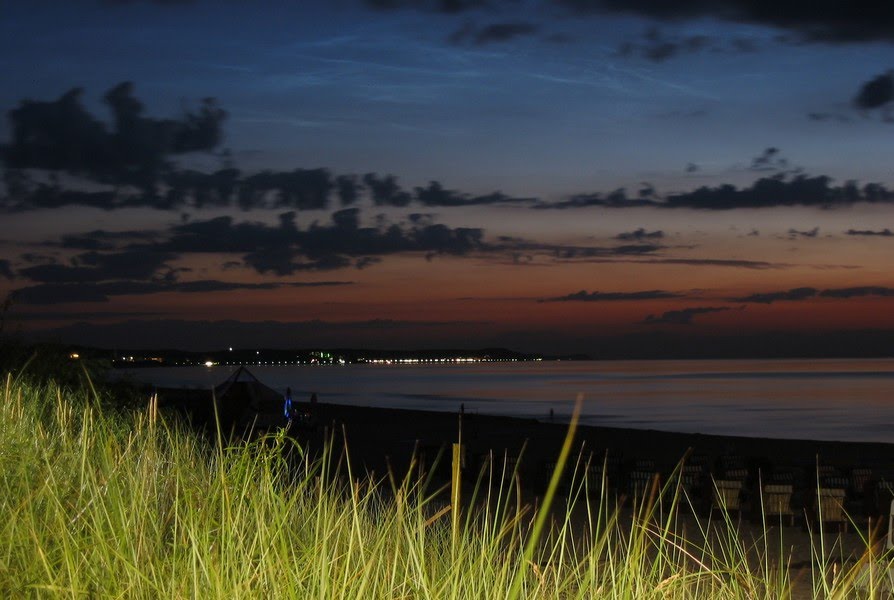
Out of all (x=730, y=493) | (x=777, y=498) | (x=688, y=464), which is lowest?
(x=688, y=464)

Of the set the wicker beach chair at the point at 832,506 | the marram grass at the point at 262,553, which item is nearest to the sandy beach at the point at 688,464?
the wicker beach chair at the point at 832,506

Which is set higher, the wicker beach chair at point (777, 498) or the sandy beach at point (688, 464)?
the wicker beach chair at point (777, 498)

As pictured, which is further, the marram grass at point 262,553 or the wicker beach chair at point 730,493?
the wicker beach chair at point 730,493

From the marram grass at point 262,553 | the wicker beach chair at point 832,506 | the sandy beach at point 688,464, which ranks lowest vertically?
the sandy beach at point 688,464

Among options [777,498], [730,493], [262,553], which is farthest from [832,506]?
[262,553]

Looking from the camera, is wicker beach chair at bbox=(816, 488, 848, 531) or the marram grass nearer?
the marram grass

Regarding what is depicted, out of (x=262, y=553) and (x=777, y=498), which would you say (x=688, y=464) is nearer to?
(x=777, y=498)

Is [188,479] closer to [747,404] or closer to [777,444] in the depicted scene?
[777,444]

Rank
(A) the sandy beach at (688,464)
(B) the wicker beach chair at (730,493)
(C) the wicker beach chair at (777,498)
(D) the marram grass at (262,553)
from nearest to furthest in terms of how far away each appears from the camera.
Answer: (D) the marram grass at (262,553) → (A) the sandy beach at (688,464) → (C) the wicker beach chair at (777,498) → (B) the wicker beach chair at (730,493)

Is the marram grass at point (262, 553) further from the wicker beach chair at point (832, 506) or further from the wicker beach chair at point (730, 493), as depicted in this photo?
the wicker beach chair at point (730, 493)

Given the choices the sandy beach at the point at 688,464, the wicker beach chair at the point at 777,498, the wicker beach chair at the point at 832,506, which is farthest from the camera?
the wicker beach chair at the point at 777,498

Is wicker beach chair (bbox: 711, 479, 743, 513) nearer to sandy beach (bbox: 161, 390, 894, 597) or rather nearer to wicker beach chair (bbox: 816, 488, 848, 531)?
sandy beach (bbox: 161, 390, 894, 597)

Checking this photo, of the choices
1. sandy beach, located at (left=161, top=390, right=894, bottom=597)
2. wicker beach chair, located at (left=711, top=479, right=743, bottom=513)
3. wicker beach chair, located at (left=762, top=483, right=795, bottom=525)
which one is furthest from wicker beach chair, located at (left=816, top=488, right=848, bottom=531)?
wicker beach chair, located at (left=711, top=479, right=743, bottom=513)

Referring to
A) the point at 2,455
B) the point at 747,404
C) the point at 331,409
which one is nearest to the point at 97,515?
the point at 2,455
